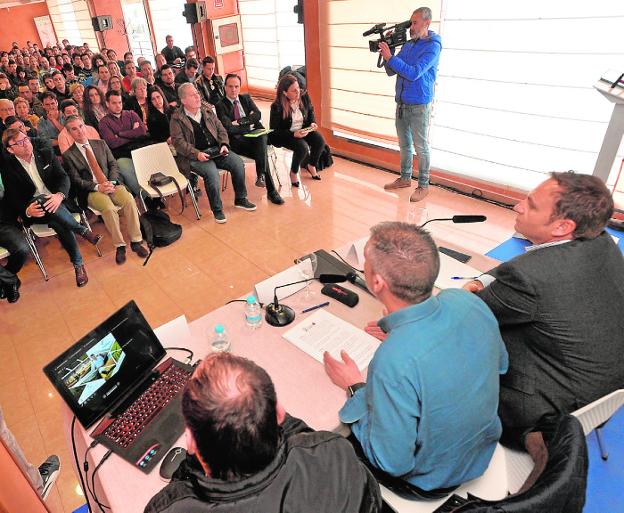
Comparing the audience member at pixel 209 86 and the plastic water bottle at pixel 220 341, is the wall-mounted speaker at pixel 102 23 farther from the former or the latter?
the plastic water bottle at pixel 220 341

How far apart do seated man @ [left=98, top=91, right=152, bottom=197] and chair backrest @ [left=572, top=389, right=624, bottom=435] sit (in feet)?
13.8

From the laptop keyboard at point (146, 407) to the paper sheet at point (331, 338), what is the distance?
450 mm

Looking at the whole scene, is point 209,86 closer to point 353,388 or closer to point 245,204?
point 245,204

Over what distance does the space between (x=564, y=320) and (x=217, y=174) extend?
12.4 ft

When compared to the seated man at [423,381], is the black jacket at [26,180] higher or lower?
lower

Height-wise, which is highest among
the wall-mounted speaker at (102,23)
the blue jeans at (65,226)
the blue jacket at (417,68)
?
the wall-mounted speaker at (102,23)

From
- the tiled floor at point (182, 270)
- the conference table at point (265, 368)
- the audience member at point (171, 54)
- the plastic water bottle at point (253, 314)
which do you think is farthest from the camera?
the audience member at point (171, 54)

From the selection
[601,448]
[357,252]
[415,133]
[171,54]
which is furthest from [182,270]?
[171,54]

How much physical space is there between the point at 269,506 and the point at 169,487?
270 mm

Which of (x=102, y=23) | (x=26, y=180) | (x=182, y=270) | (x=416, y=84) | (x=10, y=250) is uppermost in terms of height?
(x=102, y=23)

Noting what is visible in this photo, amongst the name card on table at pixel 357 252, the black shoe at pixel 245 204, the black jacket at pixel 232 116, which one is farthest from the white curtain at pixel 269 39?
the name card on table at pixel 357 252

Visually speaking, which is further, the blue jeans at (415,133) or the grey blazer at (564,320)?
the blue jeans at (415,133)

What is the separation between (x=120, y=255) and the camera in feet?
12.7

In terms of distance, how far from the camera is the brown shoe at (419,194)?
4.61 metres
